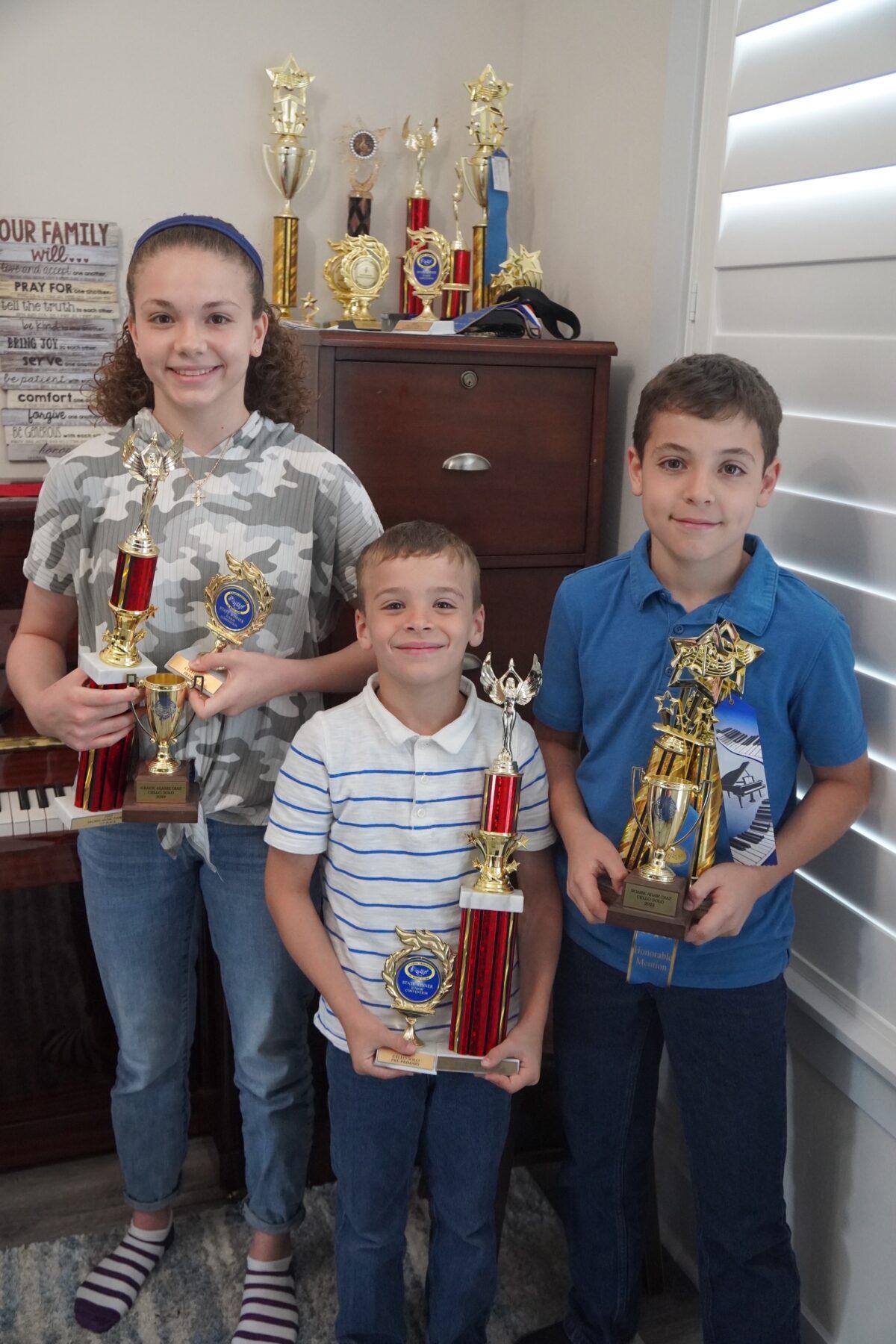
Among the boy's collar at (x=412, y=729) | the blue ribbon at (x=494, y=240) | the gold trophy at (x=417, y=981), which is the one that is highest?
the blue ribbon at (x=494, y=240)

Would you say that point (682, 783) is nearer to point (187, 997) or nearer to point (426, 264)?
point (187, 997)

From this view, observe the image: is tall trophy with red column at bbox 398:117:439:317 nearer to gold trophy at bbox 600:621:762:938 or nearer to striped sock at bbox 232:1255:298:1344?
gold trophy at bbox 600:621:762:938

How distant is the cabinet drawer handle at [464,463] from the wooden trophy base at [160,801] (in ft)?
2.90

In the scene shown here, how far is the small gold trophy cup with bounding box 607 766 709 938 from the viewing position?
4.32 feet

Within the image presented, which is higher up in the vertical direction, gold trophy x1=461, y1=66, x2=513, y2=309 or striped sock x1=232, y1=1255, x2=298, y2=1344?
gold trophy x1=461, y1=66, x2=513, y2=309

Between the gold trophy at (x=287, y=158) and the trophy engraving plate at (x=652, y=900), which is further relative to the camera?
the gold trophy at (x=287, y=158)

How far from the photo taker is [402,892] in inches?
57.2

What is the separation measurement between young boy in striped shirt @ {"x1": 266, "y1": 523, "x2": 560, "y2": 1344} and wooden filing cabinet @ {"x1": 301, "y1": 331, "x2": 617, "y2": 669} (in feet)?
1.99

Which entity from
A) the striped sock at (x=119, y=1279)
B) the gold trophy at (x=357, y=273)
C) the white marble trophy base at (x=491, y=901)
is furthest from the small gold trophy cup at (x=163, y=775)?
the gold trophy at (x=357, y=273)

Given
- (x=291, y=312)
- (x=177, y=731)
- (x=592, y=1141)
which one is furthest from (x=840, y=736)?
(x=291, y=312)

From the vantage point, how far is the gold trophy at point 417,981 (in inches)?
55.4

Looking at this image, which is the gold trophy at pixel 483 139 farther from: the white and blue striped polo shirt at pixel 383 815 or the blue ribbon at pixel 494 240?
the white and blue striped polo shirt at pixel 383 815

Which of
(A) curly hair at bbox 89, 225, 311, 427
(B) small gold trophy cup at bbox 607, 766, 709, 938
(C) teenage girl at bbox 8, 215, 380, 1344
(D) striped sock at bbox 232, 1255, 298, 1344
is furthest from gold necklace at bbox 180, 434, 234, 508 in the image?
(D) striped sock at bbox 232, 1255, 298, 1344

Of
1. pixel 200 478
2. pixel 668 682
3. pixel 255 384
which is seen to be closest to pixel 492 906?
pixel 668 682
